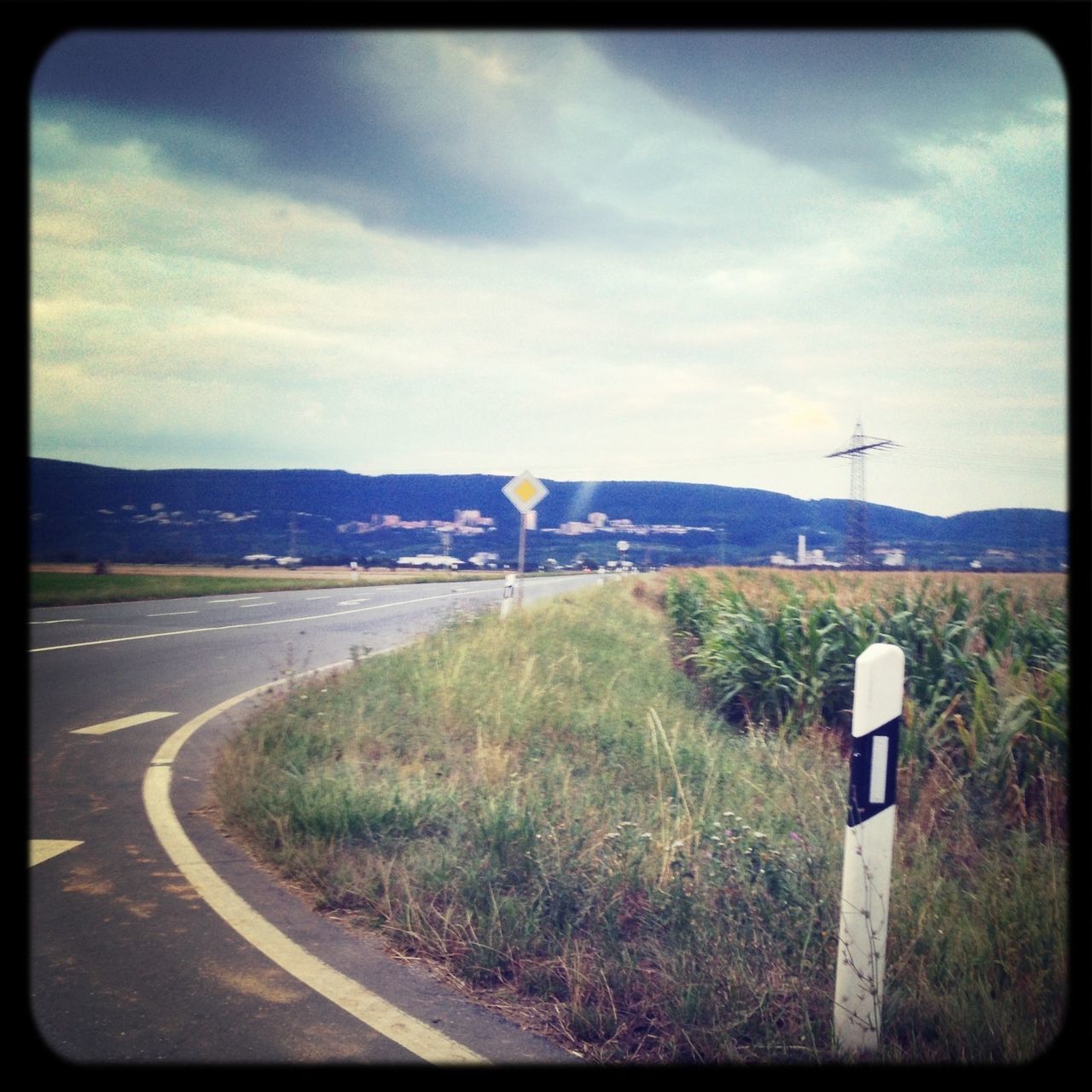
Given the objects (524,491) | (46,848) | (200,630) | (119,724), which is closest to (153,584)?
(200,630)

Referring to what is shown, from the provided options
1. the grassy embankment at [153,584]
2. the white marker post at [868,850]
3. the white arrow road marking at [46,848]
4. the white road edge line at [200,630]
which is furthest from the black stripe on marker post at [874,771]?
the grassy embankment at [153,584]

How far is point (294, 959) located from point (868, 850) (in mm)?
2360

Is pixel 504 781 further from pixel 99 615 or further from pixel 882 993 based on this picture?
pixel 99 615

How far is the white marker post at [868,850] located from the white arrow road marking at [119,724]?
7271 millimetres

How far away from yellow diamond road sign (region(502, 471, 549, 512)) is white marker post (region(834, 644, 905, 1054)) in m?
15.9

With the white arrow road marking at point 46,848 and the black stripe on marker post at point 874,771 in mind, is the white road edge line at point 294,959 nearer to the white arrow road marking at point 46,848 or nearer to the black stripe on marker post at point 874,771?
the white arrow road marking at point 46,848

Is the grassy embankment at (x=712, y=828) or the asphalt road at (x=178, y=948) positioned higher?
the grassy embankment at (x=712, y=828)

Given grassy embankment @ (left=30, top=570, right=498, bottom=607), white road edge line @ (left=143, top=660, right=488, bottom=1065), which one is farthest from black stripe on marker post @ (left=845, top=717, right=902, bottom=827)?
grassy embankment @ (left=30, top=570, right=498, bottom=607)

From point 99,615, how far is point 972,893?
19693 mm

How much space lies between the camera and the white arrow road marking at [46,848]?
4.66m

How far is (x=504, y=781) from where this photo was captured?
5281mm

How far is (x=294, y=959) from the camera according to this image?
11.5ft

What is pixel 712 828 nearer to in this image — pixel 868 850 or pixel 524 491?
pixel 868 850

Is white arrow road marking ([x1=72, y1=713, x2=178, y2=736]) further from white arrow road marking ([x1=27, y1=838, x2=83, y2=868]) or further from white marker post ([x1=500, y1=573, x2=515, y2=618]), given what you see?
white marker post ([x1=500, y1=573, x2=515, y2=618])
